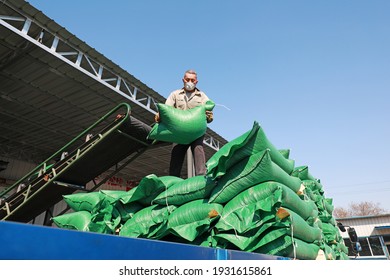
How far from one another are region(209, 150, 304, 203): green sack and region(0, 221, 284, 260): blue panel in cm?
123

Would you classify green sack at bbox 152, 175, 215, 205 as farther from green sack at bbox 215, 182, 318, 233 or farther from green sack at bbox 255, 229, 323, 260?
green sack at bbox 255, 229, 323, 260

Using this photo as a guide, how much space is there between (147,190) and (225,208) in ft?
2.50

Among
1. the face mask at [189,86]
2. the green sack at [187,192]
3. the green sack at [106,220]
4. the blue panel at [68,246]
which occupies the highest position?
the face mask at [189,86]

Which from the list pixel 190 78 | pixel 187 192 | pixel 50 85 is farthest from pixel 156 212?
pixel 50 85

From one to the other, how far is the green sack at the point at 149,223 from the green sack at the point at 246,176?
45cm

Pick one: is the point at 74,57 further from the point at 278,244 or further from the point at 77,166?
the point at 278,244

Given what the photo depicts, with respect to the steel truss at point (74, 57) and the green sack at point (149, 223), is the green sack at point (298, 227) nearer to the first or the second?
the green sack at point (149, 223)

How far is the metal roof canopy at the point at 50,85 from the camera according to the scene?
6355 mm

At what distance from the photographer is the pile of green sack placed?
6.03 feet

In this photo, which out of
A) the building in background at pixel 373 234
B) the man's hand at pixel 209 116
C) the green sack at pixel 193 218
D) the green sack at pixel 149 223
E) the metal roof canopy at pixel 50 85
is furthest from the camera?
the building in background at pixel 373 234

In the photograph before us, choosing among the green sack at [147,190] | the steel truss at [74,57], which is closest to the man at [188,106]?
the green sack at [147,190]

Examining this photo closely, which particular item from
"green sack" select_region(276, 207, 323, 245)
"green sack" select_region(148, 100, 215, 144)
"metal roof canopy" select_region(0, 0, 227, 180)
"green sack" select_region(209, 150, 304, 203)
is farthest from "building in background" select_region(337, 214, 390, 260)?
"green sack" select_region(209, 150, 304, 203)
